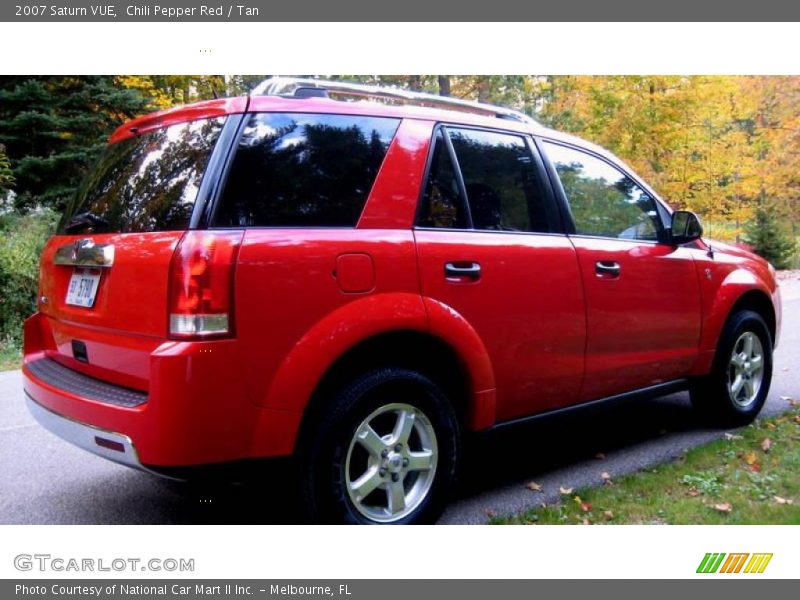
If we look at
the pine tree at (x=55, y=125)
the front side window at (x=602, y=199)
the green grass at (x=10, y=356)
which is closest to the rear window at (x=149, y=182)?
the front side window at (x=602, y=199)

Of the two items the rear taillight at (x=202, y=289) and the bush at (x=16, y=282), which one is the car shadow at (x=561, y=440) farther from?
the bush at (x=16, y=282)

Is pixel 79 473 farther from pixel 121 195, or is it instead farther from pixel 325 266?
pixel 325 266

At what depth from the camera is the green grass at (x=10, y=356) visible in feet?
25.3

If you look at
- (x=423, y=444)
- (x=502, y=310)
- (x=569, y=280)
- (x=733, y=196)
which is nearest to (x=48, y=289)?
(x=423, y=444)

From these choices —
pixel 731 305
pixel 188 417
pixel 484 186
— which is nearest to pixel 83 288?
pixel 188 417

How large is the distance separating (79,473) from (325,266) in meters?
2.31

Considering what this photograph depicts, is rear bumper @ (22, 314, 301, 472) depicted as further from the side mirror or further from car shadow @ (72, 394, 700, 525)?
the side mirror

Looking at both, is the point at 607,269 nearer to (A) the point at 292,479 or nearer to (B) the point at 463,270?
(B) the point at 463,270

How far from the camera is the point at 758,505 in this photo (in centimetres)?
327

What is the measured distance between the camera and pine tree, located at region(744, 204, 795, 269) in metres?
17.7

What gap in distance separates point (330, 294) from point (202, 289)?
49cm

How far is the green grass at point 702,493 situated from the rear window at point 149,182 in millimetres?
2006

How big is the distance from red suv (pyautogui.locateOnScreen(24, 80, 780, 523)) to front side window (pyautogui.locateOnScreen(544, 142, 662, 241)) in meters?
0.03

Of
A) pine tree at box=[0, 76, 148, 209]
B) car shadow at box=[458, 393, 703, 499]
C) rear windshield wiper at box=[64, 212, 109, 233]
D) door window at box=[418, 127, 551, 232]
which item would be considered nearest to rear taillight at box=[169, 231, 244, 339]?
rear windshield wiper at box=[64, 212, 109, 233]
